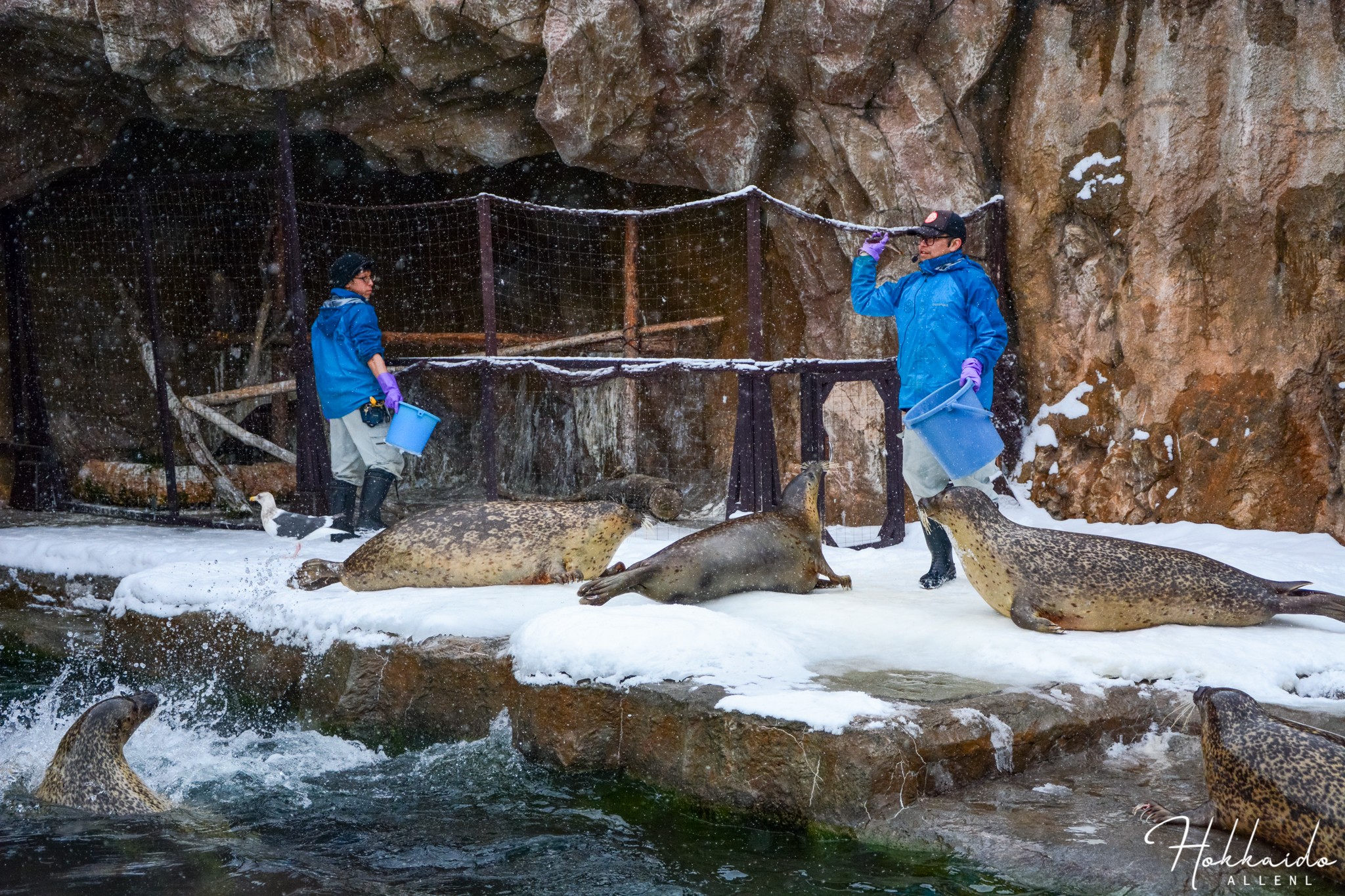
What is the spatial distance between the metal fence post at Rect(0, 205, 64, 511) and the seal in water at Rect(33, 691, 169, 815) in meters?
5.70

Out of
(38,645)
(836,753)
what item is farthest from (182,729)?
(836,753)

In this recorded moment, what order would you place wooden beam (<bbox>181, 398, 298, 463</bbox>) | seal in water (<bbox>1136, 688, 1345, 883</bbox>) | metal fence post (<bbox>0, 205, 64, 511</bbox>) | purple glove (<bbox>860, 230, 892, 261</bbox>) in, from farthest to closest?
metal fence post (<bbox>0, 205, 64, 511</bbox>) → wooden beam (<bbox>181, 398, 298, 463</bbox>) → purple glove (<bbox>860, 230, 892, 261</bbox>) → seal in water (<bbox>1136, 688, 1345, 883</bbox>)

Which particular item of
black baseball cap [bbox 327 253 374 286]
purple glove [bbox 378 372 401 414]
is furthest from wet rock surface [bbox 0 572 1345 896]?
black baseball cap [bbox 327 253 374 286]

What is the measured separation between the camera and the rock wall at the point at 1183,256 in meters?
6.41

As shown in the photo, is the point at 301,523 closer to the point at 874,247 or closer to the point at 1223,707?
the point at 874,247

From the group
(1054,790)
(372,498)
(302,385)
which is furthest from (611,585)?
(302,385)

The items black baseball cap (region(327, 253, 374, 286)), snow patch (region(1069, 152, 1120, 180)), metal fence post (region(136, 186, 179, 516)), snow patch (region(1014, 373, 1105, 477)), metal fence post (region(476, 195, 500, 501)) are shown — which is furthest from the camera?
metal fence post (region(136, 186, 179, 516))

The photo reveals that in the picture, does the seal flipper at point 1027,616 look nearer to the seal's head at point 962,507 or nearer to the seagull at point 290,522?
the seal's head at point 962,507

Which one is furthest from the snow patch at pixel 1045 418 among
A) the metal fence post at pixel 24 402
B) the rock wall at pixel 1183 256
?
the metal fence post at pixel 24 402

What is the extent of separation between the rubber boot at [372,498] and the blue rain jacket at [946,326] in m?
3.16

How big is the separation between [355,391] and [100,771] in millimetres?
3282

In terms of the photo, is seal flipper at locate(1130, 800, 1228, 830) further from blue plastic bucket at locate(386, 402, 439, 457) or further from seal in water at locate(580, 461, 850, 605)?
blue plastic bucket at locate(386, 402, 439, 457)

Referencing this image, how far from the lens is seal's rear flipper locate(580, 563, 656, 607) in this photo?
14.5ft

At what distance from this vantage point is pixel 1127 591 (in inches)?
164
